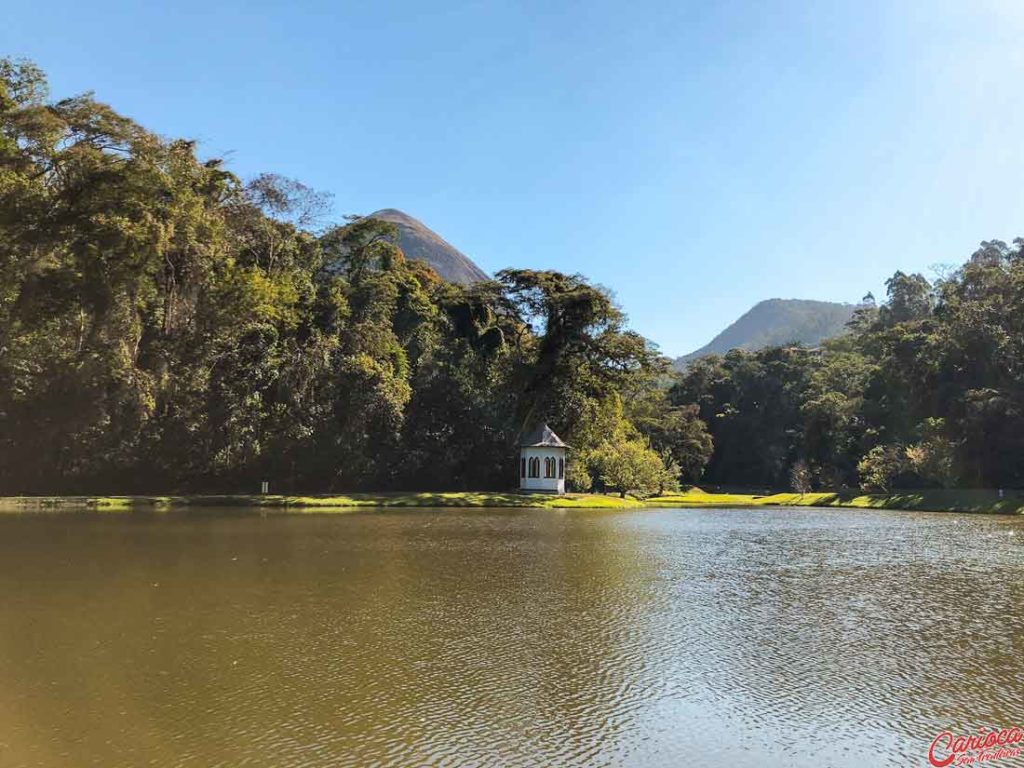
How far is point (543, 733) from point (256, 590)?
7.70m

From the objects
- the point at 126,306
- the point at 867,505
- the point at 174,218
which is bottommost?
the point at 867,505

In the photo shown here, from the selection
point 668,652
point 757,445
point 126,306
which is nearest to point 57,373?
point 126,306

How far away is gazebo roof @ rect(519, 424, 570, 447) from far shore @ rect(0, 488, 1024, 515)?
117 inches

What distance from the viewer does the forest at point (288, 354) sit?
30031mm

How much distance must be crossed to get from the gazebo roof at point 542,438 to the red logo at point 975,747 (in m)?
37.1

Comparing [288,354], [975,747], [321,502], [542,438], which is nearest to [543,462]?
[542,438]

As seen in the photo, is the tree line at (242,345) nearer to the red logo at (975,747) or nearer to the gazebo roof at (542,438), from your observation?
the gazebo roof at (542,438)

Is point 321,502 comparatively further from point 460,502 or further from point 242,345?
point 242,345

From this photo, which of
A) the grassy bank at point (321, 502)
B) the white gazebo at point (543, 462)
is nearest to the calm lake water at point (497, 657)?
the grassy bank at point (321, 502)

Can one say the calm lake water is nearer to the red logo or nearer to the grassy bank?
the red logo

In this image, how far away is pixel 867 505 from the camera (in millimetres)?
45969

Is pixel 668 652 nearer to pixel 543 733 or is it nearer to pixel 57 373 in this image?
pixel 543 733

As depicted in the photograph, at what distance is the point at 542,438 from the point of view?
43844 mm

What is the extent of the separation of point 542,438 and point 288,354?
586 inches
